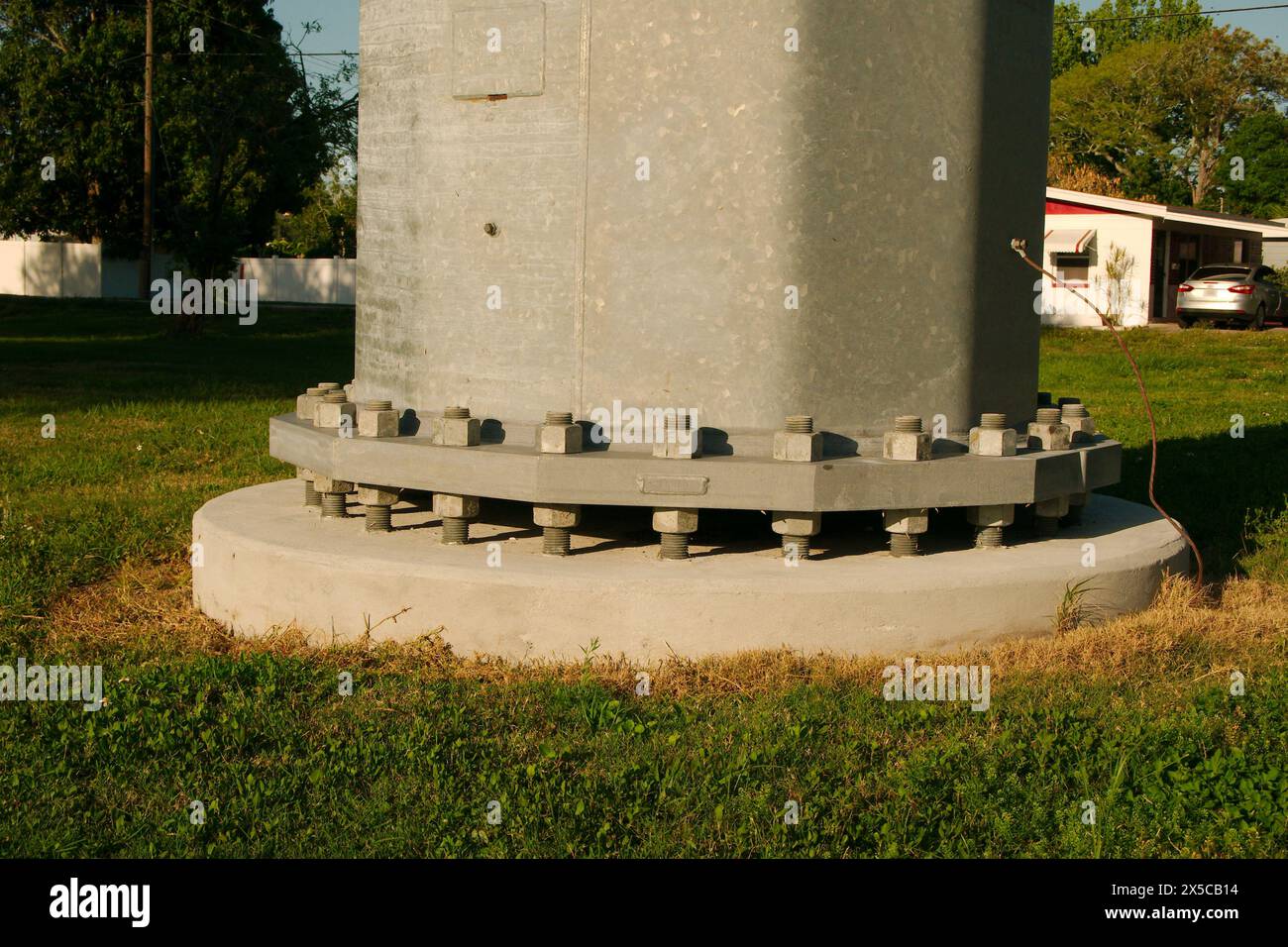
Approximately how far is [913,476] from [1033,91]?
204 centimetres

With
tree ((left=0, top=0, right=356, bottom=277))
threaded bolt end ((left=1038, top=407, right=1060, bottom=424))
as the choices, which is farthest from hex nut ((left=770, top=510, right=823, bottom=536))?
tree ((left=0, top=0, right=356, bottom=277))

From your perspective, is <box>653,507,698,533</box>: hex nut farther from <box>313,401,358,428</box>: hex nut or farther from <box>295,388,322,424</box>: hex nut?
<box>295,388,322,424</box>: hex nut

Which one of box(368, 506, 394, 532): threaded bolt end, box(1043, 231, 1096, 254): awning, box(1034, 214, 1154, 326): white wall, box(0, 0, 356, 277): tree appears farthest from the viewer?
box(1043, 231, 1096, 254): awning

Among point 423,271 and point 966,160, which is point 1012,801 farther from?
point 423,271

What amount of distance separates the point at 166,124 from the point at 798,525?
25.9 m

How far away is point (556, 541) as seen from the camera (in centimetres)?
538

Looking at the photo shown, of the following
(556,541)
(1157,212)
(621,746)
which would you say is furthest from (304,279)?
(621,746)

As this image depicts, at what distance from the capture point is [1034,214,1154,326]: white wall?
33.7 metres

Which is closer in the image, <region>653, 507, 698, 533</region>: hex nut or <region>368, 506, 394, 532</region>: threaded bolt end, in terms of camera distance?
<region>653, 507, 698, 533</region>: hex nut

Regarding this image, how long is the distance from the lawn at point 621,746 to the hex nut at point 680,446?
786mm

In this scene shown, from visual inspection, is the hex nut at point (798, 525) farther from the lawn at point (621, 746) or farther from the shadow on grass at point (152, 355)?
the shadow on grass at point (152, 355)

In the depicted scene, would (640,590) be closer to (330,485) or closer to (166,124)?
(330,485)

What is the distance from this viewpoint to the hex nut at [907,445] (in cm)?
531

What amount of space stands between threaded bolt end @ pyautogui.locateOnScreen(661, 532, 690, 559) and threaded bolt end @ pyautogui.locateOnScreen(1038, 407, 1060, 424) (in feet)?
5.84
